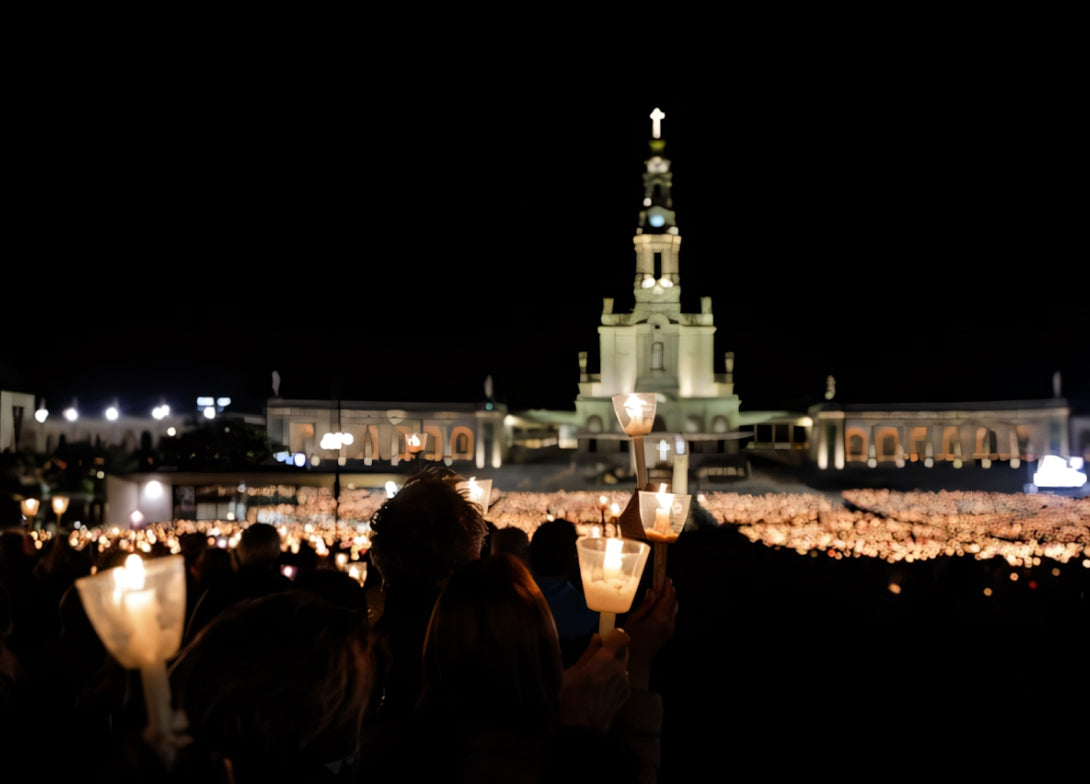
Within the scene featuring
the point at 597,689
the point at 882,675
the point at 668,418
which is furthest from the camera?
the point at 668,418

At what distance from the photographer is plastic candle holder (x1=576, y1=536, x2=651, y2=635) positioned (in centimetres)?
319

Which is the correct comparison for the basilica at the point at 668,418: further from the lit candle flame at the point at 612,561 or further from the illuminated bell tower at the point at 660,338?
the lit candle flame at the point at 612,561

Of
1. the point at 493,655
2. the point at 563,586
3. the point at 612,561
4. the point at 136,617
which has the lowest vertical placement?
the point at 563,586

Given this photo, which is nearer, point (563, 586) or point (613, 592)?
point (613, 592)

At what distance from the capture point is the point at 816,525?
75.2 ft

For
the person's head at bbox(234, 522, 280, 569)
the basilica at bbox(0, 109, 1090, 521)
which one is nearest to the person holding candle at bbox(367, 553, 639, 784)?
the person's head at bbox(234, 522, 280, 569)

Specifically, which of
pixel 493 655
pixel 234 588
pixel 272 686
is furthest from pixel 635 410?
pixel 272 686

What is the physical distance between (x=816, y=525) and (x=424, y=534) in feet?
68.5

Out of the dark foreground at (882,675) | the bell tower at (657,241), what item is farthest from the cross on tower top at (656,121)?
the dark foreground at (882,675)

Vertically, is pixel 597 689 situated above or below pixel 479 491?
below

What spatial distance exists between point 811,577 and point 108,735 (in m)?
13.9

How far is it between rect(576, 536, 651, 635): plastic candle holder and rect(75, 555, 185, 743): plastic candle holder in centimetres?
167

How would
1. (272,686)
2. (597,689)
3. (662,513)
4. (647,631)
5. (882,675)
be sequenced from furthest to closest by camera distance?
(882,675) < (662,513) < (647,631) < (597,689) < (272,686)

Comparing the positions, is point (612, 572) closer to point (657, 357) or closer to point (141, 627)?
point (141, 627)
